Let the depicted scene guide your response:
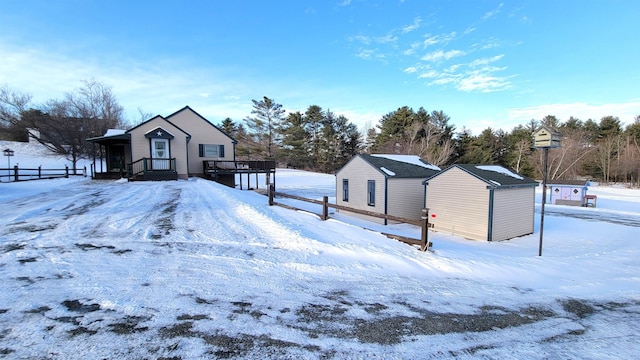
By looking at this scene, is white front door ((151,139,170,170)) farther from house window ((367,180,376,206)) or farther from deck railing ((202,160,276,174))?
house window ((367,180,376,206))

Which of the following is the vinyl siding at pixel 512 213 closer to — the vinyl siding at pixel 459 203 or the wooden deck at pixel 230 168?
the vinyl siding at pixel 459 203

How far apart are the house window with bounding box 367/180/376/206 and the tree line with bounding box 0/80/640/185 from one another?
24.6 metres

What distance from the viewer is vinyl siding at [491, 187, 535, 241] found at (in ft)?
38.5

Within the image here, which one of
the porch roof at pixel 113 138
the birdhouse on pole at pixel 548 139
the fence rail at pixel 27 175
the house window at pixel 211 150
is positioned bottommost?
the fence rail at pixel 27 175

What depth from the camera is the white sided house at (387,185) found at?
1503 cm

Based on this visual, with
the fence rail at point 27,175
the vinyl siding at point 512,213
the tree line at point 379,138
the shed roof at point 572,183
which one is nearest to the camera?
the vinyl siding at point 512,213

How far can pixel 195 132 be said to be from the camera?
24.0 m

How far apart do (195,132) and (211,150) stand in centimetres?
183

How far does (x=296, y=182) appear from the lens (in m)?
37.0

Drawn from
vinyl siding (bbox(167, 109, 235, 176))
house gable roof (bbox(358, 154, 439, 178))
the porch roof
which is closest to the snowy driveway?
house gable roof (bbox(358, 154, 439, 178))

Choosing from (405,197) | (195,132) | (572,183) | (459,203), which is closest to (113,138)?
(195,132)

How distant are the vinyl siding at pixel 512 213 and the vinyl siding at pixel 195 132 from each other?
66.4 feet

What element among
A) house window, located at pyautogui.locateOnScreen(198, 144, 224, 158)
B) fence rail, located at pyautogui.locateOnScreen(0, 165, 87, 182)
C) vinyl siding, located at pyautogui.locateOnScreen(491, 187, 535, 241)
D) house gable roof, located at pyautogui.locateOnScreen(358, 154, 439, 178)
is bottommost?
vinyl siding, located at pyautogui.locateOnScreen(491, 187, 535, 241)

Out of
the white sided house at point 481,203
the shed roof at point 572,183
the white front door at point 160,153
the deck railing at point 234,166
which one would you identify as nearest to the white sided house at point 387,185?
the white sided house at point 481,203
